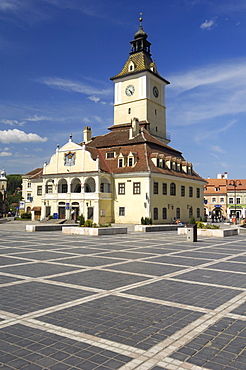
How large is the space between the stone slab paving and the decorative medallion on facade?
125 feet

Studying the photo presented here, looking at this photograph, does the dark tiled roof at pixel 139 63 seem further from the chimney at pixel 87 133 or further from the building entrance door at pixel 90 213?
the building entrance door at pixel 90 213

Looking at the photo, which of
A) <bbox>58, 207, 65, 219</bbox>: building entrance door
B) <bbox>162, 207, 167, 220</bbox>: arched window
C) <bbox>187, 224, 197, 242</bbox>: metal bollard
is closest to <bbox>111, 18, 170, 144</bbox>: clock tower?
<bbox>162, 207, 167, 220</bbox>: arched window

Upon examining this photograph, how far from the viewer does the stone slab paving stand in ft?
16.7

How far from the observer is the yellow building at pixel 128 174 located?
46969mm

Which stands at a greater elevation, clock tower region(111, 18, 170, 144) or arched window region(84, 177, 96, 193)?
clock tower region(111, 18, 170, 144)

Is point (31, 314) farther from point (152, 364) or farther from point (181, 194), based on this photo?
point (181, 194)

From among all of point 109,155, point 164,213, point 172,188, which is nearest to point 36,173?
point 109,155

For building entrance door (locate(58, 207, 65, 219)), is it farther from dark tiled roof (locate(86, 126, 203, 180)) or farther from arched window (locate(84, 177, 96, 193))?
dark tiled roof (locate(86, 126, 203, 180))

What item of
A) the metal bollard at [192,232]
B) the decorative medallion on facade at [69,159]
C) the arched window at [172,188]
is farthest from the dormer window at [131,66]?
the metal bollard at [192,232]

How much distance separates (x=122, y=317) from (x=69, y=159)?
4493cm

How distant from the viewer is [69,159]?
166 feet

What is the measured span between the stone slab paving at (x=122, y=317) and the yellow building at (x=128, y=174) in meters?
34.2

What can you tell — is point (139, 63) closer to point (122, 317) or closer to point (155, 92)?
point (155, 92)

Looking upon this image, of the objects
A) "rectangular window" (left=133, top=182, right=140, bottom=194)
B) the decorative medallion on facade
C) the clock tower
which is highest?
the clock tower
